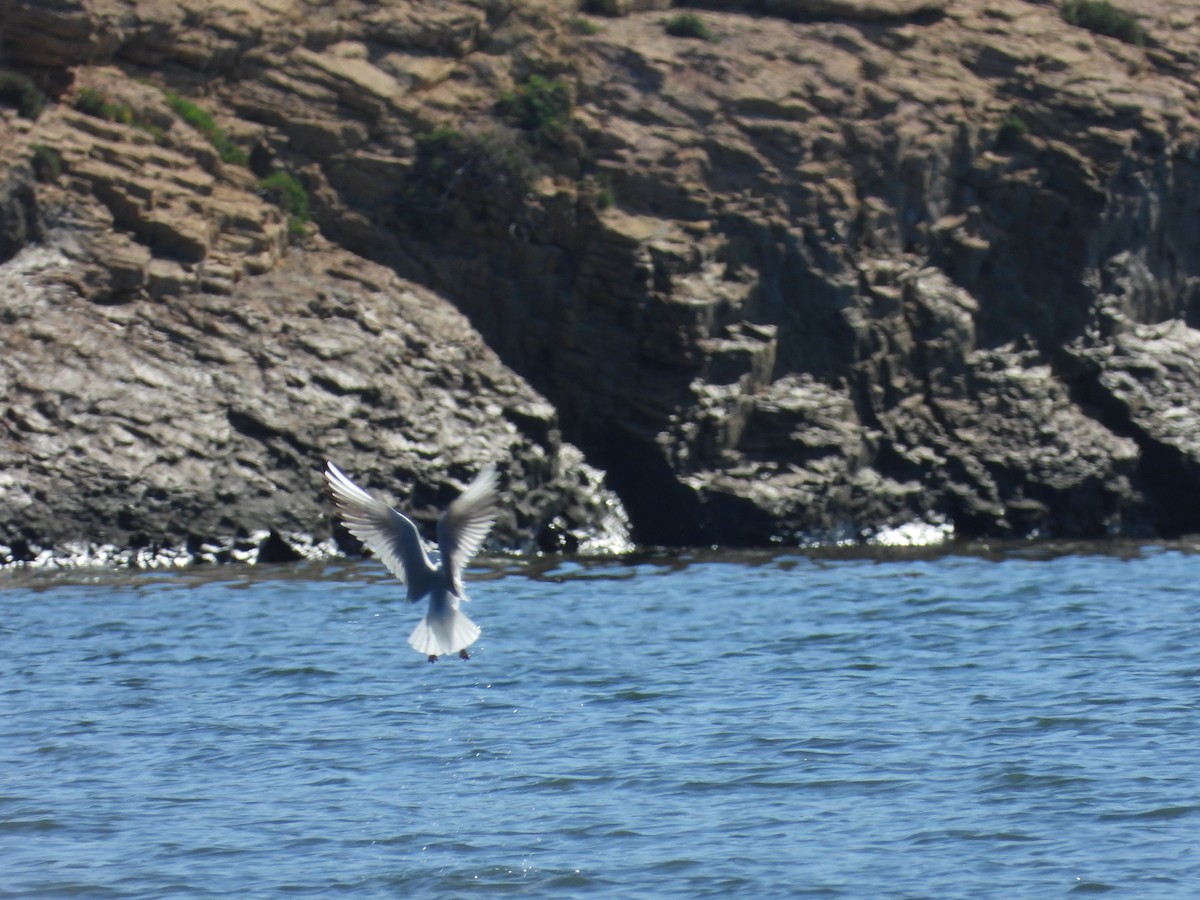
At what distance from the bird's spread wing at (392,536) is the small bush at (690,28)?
20.4 meters

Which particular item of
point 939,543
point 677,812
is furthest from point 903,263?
point 677,812

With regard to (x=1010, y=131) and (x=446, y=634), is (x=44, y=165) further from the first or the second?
(x=1010, y=131)

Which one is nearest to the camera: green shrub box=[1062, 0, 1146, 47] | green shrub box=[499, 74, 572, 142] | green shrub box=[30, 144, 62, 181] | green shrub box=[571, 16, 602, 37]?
green shrub box=[30, 144, 62, 181]

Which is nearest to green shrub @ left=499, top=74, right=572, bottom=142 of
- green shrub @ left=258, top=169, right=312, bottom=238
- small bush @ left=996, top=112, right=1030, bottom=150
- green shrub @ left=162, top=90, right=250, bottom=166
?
green shrub @ left=258, top=169, right=312, bottom=238

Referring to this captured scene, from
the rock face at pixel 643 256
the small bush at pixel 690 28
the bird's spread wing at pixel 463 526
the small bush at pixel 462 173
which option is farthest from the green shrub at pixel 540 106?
the bird's spread wing at pixel 463 526

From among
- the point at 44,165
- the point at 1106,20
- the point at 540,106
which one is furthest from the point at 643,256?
the point at 1106,20

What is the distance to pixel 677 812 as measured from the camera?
10711 millimetres

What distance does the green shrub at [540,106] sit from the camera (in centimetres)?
2843

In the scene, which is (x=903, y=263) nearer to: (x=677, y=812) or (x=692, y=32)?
(x=692, y=32)

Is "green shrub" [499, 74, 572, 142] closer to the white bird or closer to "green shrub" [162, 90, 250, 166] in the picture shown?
"green shrub" [162, 90, 250, 166]

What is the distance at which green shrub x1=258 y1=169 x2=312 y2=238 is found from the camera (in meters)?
27.2

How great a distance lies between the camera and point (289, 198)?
2723 centimetres

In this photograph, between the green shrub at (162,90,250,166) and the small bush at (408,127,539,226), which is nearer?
the green shrub at (162,90,250,166)

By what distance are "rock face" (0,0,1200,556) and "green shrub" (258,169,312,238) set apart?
12 centimetres
